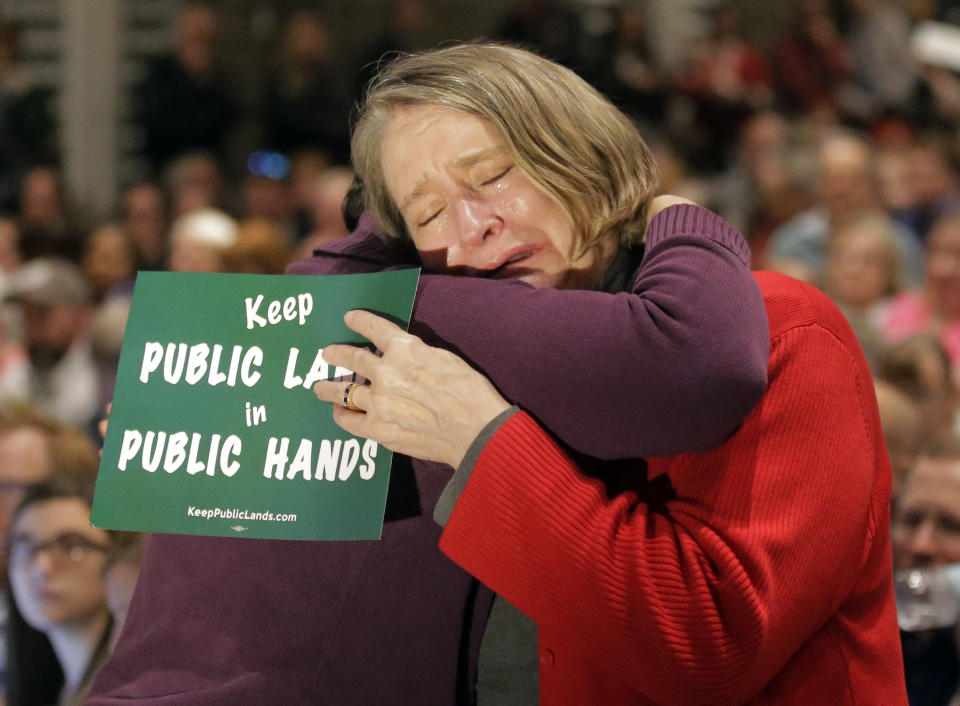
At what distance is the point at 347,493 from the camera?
1.17m

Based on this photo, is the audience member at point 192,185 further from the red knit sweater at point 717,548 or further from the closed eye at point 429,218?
the red knit sweater at point 717,548

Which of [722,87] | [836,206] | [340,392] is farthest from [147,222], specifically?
[340,392]

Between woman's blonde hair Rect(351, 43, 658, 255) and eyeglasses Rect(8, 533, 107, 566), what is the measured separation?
1.07 metres

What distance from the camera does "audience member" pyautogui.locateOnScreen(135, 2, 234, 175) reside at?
685 centimetres

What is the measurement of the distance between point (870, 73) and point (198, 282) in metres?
6.69

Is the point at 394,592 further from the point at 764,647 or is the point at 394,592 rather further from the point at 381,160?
the point at 381,160

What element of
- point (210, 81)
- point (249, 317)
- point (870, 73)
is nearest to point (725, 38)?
point (870, 73)

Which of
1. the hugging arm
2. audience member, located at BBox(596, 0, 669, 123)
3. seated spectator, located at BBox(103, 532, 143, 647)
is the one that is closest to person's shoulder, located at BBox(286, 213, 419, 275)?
the hugging arm

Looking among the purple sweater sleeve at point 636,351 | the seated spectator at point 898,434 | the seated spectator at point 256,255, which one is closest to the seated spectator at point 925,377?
the seated spectator at point 898,434

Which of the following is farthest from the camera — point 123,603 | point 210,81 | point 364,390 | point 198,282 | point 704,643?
point 210,81

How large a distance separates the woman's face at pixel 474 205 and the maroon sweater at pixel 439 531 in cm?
15

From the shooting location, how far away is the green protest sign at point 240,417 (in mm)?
1182

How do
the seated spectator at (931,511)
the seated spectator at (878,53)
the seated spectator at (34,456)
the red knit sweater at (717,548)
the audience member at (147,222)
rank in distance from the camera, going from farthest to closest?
the seated spectator at (878,53), the audience member at (147,222), the seated spectator at (34,456), the seated spectator at (931,511), the red knit sweater at (717,548)

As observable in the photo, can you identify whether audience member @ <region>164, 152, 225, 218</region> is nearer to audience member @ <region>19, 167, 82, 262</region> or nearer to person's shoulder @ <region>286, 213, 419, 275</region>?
audience member @ <region>19, 167, 82, 262</region>
